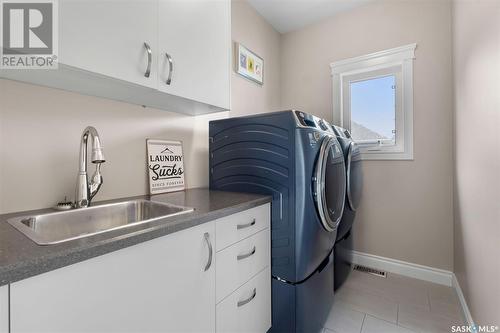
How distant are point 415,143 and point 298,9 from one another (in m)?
1.84

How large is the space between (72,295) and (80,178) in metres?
0.64

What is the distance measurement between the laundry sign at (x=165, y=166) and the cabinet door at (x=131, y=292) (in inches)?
28.0

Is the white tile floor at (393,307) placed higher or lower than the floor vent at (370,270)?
lower

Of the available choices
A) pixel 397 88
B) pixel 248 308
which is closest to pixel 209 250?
pixel 248 308

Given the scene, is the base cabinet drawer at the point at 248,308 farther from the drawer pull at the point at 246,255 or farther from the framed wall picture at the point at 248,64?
the framed wall picture at the point at 248,64

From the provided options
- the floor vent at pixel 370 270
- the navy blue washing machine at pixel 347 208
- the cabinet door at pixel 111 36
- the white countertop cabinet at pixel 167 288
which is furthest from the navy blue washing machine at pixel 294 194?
the floor vent at pixel 370 270

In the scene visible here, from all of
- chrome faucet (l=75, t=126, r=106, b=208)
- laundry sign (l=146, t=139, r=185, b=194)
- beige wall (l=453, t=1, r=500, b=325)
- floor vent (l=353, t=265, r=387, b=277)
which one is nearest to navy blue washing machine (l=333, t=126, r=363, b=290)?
floor vent (l=353, t=265, r=387, b=277)

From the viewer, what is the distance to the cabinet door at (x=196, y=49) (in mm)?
1150

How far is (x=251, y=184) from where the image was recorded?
1.45 metres

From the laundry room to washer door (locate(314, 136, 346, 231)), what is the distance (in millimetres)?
17

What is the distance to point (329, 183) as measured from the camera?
1.48 m

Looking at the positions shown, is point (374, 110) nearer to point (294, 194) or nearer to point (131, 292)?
point (294, 194)

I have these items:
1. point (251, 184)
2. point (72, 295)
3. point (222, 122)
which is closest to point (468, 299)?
point (251, 184)

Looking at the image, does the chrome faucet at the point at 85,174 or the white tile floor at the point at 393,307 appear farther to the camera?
the white tile floor at the point at 393,307
